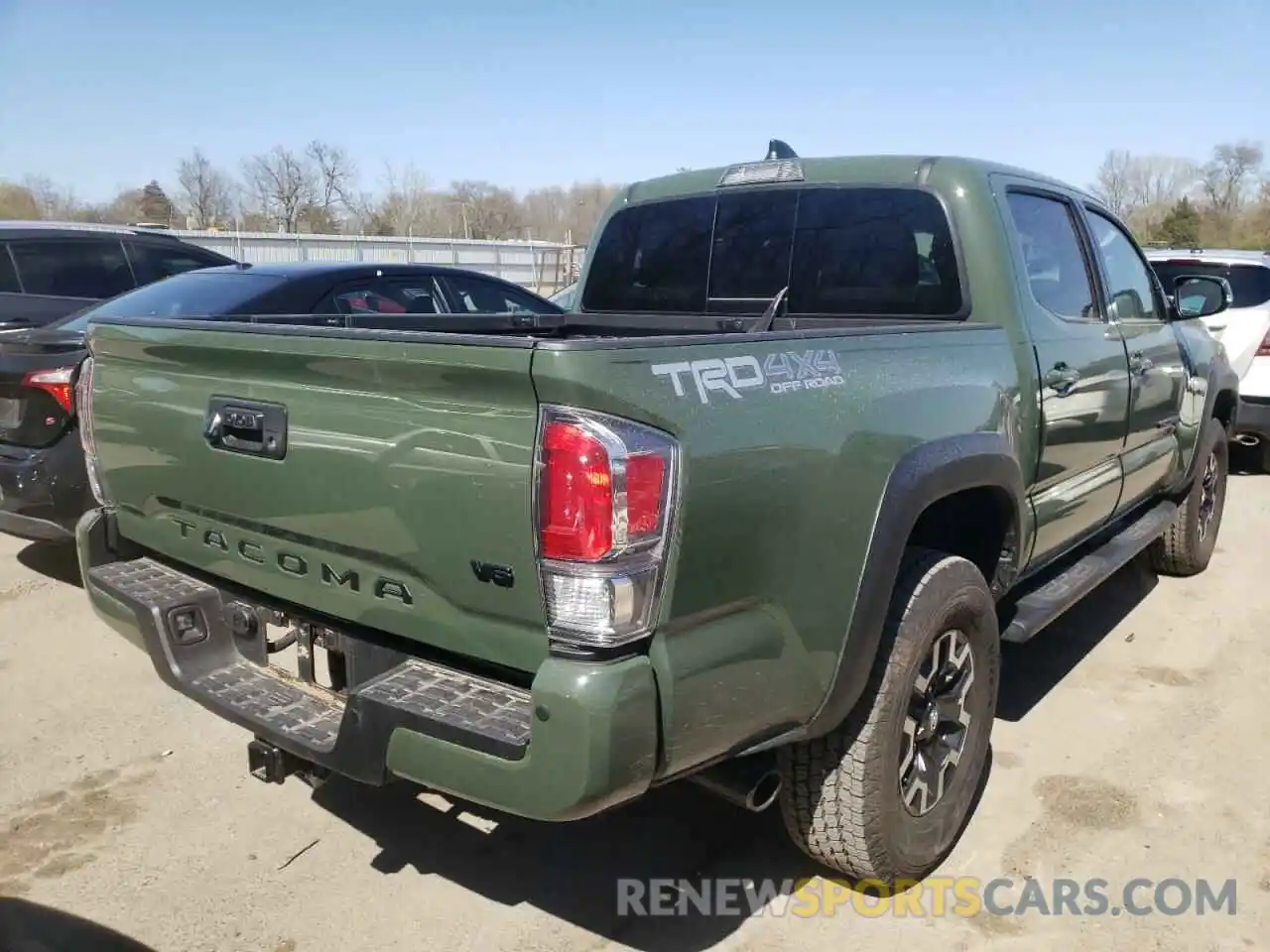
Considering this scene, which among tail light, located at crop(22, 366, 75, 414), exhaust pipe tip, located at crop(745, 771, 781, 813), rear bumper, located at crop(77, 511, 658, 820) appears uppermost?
tail light, located at crop(22, 366, 75, 414)

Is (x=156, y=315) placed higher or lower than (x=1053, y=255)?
lower

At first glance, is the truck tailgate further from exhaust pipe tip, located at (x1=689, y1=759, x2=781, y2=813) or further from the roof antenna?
the roof antenna

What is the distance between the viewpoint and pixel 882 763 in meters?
2.72

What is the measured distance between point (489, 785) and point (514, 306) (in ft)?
17.4

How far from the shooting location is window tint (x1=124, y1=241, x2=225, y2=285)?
324 inches

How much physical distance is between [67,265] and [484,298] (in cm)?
341

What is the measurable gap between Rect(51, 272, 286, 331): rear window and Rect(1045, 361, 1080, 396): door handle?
4.14 metres

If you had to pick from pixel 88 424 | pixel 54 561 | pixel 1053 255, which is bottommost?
pixel 54 561

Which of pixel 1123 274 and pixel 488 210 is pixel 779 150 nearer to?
pixel 1123 274

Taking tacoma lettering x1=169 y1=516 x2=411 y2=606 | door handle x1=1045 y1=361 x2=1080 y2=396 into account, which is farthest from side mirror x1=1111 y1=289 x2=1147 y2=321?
tacoma lettering x1=169 y1=516 x2=411 y2=606

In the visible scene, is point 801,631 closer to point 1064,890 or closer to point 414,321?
point 1064,890

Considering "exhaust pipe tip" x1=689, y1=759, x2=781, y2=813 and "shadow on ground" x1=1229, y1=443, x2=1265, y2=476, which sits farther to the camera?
"shadow on ground" x1=1229, y1=443, x2=1265, y2=476

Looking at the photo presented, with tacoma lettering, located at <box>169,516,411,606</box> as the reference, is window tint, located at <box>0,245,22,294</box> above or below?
above

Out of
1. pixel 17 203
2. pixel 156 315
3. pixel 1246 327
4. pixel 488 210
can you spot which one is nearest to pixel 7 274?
pixel 156 315
